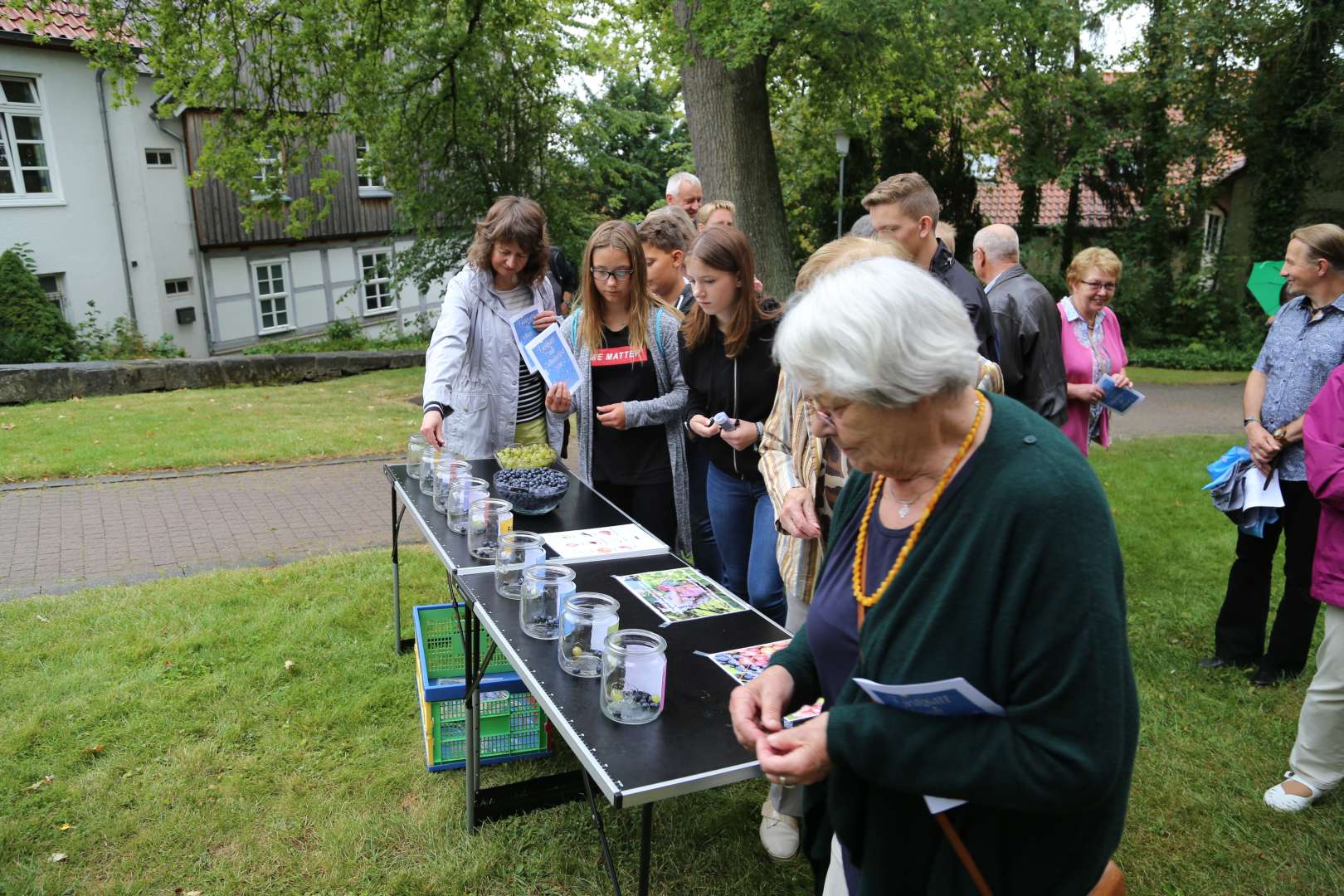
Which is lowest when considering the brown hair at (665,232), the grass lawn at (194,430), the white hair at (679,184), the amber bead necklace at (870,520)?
the grass lawn at (194,430)

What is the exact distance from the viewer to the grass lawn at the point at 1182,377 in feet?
49.7

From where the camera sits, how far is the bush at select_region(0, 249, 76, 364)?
12898 mm

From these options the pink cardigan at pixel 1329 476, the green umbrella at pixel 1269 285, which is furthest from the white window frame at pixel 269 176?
the pink cardigan at pixel 1329 476

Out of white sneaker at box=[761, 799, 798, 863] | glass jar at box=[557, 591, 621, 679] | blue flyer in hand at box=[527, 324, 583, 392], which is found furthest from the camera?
blue flyer in hand at box=[527, 324, 583, 392]

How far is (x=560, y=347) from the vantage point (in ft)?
12.7

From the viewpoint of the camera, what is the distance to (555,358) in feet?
12.7

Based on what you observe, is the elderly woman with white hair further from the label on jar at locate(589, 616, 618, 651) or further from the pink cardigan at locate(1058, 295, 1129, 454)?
the pink cardigan at locate(1058, 295, 1129, 454)

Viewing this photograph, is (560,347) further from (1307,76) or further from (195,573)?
(1307,76)

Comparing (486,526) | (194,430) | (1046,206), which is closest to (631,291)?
(486,526)

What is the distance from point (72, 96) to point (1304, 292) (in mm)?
17679

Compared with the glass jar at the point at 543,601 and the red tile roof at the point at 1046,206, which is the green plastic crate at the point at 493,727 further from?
the red tile roof at the point at 1046,206

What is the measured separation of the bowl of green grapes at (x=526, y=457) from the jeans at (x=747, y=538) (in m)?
0.67

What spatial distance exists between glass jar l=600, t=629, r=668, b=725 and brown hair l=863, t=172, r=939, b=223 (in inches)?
88.0

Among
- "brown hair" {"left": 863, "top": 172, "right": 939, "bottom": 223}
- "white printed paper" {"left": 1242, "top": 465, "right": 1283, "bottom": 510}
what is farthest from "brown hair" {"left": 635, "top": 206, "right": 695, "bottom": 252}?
"white printed paper" {"left": 1242, "top": 465, "right": 1283, "bottom": 510}
